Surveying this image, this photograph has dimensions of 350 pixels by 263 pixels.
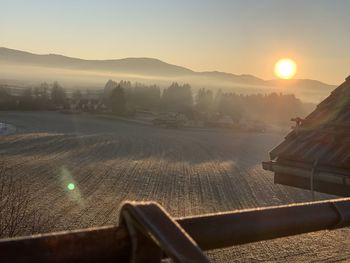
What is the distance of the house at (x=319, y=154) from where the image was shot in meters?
4.82

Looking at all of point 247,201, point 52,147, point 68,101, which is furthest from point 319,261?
point 68,101

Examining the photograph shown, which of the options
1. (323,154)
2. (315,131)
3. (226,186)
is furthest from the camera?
(226,186)

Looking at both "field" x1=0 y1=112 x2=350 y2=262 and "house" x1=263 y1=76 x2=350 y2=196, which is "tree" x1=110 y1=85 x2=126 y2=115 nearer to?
"field" x1=0 y1=112 x2=350 y2=262

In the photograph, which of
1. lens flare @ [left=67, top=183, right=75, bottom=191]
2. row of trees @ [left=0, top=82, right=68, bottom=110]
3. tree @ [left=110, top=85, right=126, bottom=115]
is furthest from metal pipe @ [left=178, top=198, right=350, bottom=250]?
row of trees @ [left=0, top=82, right=68, bottom=110]

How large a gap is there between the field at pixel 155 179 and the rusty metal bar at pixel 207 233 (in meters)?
9.04

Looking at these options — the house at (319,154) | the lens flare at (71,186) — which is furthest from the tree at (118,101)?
the house at (319,154)

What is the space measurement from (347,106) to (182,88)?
447 feet

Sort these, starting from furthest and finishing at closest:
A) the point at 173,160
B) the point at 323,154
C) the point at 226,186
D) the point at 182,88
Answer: the point at 182,88 → the point at 173,160 → the point at 226,186 → the point at 323,154

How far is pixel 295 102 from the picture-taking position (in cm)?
12056

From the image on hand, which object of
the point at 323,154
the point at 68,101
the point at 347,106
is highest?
the point at 347,106

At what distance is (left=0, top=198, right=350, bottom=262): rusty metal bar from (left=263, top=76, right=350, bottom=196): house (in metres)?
3.46

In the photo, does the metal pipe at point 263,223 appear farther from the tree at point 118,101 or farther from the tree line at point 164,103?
the tree at point 118,101

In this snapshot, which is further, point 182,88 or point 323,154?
point 182,88

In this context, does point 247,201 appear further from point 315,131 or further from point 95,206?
point 315,131
